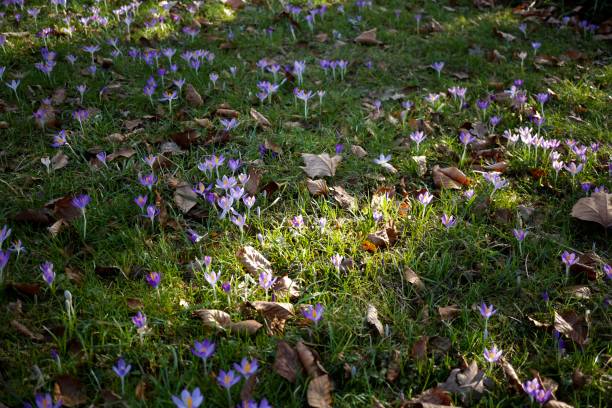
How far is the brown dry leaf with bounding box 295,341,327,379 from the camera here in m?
1.72

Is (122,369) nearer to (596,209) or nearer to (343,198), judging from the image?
(343,198)

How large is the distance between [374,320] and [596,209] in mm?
1263

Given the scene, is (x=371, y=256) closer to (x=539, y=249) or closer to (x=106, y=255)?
(x=539, y=249)

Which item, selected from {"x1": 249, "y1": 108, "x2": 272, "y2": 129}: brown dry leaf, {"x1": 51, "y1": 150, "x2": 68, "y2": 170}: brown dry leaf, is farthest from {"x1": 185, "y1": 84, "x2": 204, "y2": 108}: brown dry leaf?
{"x1": 51, "y1": 150, "x2": 68, "y2": 170}: brown dry leaf

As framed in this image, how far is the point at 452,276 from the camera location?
7.39 ft

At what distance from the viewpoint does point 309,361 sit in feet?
5.71

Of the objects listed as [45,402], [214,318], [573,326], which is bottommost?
[573,326]

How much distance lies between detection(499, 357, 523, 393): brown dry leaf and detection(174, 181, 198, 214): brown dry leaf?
5.05 ft

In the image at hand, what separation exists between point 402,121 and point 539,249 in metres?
1.36

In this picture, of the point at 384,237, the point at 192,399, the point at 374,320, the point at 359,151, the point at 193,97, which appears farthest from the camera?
the point at 193,97

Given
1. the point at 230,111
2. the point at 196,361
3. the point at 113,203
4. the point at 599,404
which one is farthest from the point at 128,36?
the point at 599,404

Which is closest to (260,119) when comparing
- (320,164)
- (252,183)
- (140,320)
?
(320,164)

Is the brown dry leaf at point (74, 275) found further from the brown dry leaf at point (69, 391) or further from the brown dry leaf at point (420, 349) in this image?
the brown dry leaf at point (420, 349)

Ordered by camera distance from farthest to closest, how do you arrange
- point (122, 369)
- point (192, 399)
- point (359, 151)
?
point (359, 151)
point (122, 369)
point (192, 399)
